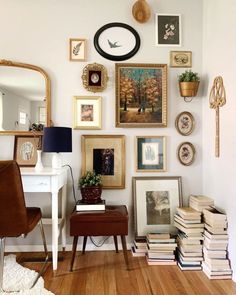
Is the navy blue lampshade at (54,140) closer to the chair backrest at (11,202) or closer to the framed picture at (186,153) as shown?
the chair backrest at (11,202)

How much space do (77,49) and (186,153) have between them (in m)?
1.52

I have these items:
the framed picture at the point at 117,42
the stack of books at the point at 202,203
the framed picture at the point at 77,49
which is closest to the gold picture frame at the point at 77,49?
the framed picture at the point at 77,49

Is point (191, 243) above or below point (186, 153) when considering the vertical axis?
below

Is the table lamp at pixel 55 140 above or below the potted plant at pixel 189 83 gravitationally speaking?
below

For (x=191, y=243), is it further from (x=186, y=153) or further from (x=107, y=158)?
(x=107, y=158)

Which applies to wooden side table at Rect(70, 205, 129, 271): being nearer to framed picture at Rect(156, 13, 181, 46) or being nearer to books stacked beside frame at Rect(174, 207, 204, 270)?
books stacked beside frame at Rect(174, 207, 204, 270)

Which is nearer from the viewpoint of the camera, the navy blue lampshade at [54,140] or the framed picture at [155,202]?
the navy blue lampshade at [54,140]

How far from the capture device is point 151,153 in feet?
8.91

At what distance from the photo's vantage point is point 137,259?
2.46 metres

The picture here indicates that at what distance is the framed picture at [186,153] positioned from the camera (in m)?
2.72

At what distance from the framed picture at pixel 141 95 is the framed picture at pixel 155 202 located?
582 mm

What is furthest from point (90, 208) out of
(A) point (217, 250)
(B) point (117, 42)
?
(B) point (117, 42)

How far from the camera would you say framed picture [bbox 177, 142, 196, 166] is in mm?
2719

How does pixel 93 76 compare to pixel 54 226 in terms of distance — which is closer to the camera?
pixel 54 226
